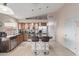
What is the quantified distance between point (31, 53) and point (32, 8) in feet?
2.87

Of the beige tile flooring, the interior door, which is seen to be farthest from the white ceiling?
the beige tile flooring

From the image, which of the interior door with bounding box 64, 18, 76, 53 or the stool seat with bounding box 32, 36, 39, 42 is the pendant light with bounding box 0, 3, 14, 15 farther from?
the interior door with bounding box 64, 18, 76, 53

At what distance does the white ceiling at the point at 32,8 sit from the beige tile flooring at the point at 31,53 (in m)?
0.62

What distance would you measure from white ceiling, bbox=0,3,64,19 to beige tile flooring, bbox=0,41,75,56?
0.62m

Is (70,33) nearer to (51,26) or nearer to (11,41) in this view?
(51,26)

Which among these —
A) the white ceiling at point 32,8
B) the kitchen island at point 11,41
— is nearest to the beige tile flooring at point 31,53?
the kitchen island at point 11,41

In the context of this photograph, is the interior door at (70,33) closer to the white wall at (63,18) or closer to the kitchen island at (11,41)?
the white wall at (63,18)

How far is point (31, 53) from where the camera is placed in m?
2.09

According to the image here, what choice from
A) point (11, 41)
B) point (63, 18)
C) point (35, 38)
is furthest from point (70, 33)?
point (11, 41)

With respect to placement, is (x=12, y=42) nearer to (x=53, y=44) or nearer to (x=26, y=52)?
(x=26, y=52)

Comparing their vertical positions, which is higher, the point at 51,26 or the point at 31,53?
the point at 51,26

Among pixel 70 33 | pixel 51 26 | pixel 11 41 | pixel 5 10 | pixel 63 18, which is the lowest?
pixel 11 41

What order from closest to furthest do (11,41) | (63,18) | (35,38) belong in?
(35,38), (11,41), (63,18)

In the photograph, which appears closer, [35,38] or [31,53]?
[31,53]
